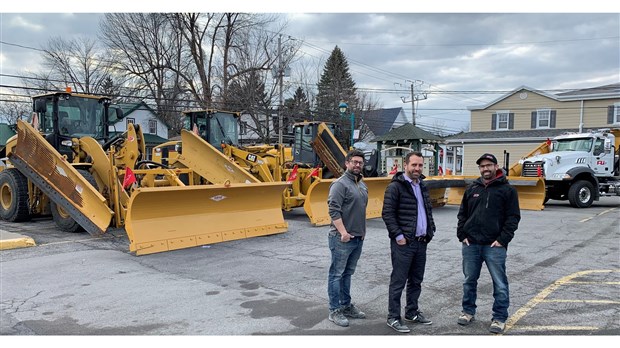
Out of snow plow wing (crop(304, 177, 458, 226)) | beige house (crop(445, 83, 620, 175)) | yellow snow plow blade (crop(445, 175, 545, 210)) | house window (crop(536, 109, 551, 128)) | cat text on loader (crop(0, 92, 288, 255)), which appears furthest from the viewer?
house window (crop(536, 109, 551, 128))

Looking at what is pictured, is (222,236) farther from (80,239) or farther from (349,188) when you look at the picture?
(349,188)

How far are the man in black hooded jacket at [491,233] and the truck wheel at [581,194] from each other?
13.6 metres

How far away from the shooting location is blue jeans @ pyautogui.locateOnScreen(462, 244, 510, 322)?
14.8 ft

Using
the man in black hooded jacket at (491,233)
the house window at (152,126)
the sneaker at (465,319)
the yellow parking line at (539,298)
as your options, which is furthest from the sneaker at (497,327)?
the house window at (152,126)

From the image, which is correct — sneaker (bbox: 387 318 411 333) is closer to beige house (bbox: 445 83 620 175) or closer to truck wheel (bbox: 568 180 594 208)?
truck wheel (bbox: 568 180 594 208)

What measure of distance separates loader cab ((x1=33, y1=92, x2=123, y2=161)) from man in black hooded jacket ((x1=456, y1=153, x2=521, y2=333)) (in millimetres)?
9251

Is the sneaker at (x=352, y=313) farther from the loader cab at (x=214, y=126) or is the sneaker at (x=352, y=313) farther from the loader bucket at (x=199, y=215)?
the loader cab at (x=214, y=126)

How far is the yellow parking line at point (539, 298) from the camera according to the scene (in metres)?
4.78

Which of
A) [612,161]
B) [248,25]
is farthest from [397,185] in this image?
[248,25]

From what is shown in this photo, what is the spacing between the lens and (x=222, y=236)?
8.70 m

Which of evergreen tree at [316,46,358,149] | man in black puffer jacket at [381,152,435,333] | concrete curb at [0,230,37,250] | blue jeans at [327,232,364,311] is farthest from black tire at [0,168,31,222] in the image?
evergreen tree at [316,46,358,149]

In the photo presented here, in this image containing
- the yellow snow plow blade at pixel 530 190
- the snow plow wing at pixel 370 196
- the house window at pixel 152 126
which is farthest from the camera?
the house window at pixel 152 126

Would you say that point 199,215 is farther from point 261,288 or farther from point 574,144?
point 574,144

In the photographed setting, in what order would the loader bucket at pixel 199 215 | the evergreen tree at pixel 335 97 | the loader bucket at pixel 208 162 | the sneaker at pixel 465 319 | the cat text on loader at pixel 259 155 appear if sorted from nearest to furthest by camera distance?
the sneaker at pixel 465 319 → the loader bucket at pixel 199 215 → the loader bucket at pixel 208 162 → the cat text on loader at pixel 259 155 → the evergreen tree at pixel 335 97
